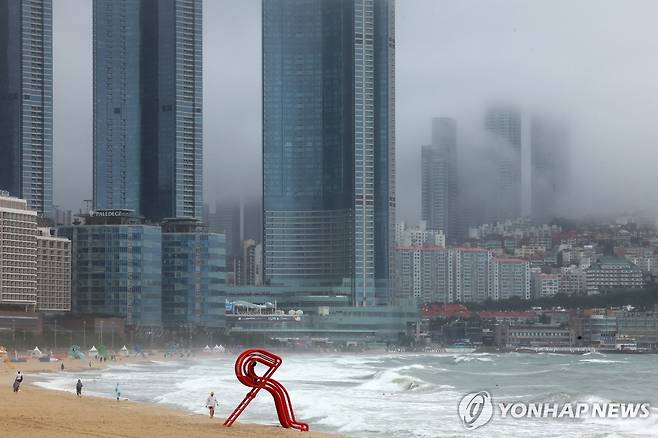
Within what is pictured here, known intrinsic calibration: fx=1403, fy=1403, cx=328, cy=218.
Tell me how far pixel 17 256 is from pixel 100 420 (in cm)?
13986

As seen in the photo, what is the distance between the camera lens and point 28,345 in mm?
176875

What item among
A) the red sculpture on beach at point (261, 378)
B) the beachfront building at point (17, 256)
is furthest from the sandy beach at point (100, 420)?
the beachfront building at point (17, 256)

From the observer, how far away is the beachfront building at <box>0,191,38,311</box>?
190 metres

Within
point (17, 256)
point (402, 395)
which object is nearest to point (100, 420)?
point (402, 395)

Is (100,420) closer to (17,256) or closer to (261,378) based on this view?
(261,378)

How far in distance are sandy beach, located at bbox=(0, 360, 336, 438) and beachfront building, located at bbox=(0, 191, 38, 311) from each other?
117936mm

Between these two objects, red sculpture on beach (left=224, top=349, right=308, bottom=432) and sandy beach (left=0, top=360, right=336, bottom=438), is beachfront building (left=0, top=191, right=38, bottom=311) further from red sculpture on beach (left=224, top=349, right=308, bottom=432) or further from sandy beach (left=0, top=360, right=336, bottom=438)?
red sculpture on beach (left=224, top=349, right=308, bottom=432)

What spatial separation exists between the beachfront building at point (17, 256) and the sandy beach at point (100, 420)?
387 feet

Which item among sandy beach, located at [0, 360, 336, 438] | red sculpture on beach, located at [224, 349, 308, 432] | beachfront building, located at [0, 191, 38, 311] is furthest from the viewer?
beachfront building, located at [0, 191, 38, 311]

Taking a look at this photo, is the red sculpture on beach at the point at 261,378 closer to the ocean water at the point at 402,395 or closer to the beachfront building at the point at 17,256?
the ocean water at the point at 402,395

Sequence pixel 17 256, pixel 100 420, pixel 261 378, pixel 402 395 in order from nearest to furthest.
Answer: pixel 261 378
pixel 100 420
pixel 402 395
pixel 17 256

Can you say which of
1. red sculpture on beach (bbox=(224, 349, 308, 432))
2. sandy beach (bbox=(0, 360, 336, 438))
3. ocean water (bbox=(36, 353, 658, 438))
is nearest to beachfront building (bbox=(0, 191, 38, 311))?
ocean water (bbox=(36, 353, 658, 438))

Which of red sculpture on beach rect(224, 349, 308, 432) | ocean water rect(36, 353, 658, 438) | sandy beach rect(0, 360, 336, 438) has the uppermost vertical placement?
red sculpture on beach rect(224, 349, 308, 432)

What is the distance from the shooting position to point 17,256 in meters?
193
